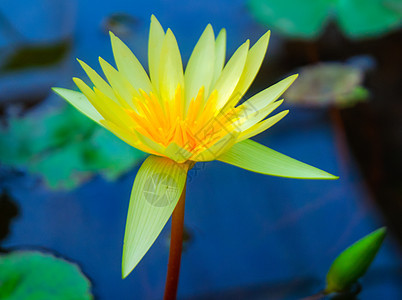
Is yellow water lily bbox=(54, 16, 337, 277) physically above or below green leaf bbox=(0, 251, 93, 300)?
above

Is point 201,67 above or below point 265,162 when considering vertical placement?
above

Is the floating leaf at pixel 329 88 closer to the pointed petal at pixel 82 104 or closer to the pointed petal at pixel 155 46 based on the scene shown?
the pointed petal at pixel 155 46

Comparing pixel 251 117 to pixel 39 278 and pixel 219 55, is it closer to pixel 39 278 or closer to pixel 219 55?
pixel 219 55

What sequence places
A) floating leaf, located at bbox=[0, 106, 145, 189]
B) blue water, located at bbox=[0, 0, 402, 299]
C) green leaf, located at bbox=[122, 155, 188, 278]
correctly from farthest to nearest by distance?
floating leaf, located at bbox=[0, 106, 145, 189] < blue water, located at bbox=[0, 0, 402, 299] < green leaf, located at bbox=[122, 155, 188, 278]

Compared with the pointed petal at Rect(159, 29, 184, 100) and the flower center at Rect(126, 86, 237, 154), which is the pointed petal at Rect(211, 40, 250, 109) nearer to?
the flower center at Rect(126, 86, 237, 154)

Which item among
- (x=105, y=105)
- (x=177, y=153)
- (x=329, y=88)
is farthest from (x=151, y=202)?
(x=329, y=88)

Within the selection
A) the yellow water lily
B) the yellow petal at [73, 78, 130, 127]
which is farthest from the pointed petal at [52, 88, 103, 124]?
the yellow petal at [73, 78, 130, 127]

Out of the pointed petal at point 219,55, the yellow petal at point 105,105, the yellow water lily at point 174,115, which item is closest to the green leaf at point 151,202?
the yellow water lily at point 174,115
